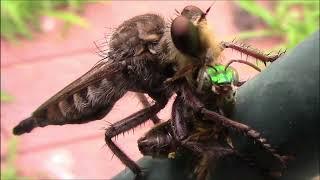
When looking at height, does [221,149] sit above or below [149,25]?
below

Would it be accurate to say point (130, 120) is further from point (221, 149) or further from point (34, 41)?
point (34, 41)

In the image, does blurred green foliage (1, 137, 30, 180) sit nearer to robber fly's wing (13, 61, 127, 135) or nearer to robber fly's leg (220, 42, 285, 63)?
robber fly's wing (13, 61, 127, 135)

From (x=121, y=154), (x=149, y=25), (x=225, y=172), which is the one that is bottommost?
(x=121, y=154)

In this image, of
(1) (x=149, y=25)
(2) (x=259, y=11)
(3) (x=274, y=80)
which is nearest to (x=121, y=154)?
(1) (x=149, y=25)

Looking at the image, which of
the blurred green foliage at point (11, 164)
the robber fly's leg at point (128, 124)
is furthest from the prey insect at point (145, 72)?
the blurred green foliage at point (11, 164)

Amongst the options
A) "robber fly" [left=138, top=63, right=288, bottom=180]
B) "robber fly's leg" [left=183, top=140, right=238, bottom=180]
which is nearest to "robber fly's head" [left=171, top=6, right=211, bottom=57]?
"robber fly" [left=138, top=63, right=288, bottom=180]
